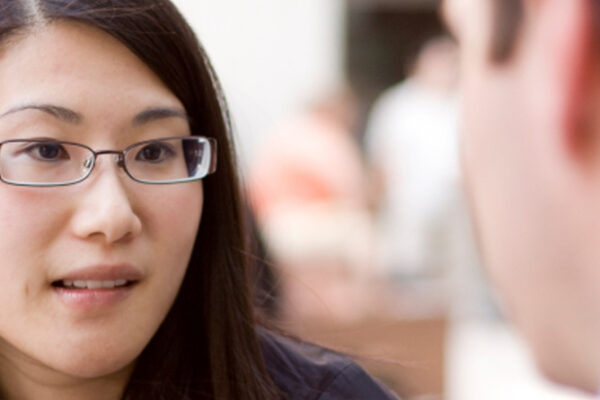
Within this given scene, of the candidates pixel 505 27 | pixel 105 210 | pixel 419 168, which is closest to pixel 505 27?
pixel 505 27

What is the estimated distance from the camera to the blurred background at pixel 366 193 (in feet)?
12.8

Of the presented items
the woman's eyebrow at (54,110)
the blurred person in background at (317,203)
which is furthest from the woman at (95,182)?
the blurred person in background at (317,203)

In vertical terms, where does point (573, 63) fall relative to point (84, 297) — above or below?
above

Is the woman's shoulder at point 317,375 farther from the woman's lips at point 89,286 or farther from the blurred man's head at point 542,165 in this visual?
the blurred man's head at point 542,165

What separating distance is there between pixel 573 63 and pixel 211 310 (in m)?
1.16

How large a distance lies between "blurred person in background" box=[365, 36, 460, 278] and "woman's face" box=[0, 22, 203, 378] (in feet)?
16.8

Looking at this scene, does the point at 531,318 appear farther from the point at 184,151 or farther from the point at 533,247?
the point at 184,151

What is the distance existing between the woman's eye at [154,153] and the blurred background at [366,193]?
294mm

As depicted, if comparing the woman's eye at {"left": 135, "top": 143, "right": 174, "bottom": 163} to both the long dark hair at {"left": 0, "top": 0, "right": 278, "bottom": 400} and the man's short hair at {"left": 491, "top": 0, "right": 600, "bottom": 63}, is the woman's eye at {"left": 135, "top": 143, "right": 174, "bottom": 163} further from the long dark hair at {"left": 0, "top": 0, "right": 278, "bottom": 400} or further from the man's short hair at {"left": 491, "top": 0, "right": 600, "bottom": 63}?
the man's short hair at {"left": 491, "top": 0, "right": 600, "bottom": 63}

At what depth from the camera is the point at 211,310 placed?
1717 millimetres

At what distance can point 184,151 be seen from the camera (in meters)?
1.57

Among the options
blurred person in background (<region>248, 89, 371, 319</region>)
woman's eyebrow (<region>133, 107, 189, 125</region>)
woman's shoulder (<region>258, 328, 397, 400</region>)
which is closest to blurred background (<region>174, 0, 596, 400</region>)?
blurred person in background (<region>248, 89, 371, 319</region>)

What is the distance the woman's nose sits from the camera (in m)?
1.37

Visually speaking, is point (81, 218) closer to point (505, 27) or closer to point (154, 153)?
point (154, 153)
